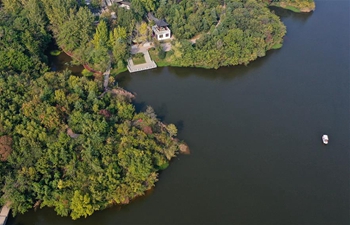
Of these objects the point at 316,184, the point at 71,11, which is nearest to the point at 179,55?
the point at 71,11

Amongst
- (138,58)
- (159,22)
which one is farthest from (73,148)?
(159,22)

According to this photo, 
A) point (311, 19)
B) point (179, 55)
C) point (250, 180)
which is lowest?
point (250, 180)

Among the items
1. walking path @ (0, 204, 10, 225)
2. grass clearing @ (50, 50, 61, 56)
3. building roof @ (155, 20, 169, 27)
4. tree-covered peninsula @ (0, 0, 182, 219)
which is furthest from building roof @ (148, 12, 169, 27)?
walking path @ (0, 204, 10, 225)

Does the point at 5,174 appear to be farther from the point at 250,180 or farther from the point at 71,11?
the point at 71,11

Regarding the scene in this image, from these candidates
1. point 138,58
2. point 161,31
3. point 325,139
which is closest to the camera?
point 325,139

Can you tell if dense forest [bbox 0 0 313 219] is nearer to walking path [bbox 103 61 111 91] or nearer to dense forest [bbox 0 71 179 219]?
dense forest [bbox 0 71 179 219]

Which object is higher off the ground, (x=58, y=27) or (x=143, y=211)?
(x=58, y=27)

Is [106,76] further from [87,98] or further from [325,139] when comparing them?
[325,139]

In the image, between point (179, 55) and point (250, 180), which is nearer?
point (250, 180)

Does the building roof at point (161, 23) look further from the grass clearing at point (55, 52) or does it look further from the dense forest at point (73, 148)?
the dense forest at point (73, 148)
